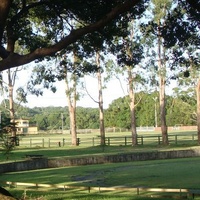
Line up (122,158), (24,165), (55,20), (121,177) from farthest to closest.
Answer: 1. (122,158)
2. (24,165)
3. (121,177)
4. (55,20)

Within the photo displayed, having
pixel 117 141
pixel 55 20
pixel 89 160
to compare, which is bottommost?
pixel 89 160

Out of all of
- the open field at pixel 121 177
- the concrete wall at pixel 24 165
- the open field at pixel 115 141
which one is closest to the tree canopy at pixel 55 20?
the open field at pixel 121 177

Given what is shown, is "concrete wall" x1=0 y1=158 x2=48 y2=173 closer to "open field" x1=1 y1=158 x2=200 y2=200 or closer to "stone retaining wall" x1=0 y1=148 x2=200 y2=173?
"stone retaining wall" x1=0 y1=148 x2=200 y2=173

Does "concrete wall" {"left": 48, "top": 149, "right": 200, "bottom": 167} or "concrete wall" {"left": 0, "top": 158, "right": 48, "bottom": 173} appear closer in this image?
"concrete wall" {"left": 0, "top": 158, "right": 48, "bottom": 173}

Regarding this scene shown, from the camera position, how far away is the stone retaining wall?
2316cm

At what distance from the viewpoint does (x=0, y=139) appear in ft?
30.6

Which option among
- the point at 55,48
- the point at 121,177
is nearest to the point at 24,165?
the point at 121,177

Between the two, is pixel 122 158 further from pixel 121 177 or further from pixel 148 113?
pixel 148 113

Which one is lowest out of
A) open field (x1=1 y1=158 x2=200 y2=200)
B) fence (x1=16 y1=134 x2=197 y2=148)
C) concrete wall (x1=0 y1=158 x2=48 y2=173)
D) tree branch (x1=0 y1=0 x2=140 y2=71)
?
open field (x1=1 y1=158 x2=200 y2=200)

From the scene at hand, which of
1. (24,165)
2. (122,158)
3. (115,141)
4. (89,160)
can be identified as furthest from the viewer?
(115,141)

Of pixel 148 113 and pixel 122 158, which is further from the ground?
pixel 148 113

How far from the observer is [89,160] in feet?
86.7

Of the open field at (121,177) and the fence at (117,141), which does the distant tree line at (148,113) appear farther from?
the open field at (121,177)

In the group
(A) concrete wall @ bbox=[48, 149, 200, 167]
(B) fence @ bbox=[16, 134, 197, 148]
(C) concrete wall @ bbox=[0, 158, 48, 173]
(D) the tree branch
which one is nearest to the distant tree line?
(B) fence @ bbox=[16, 134, 197, 148]
